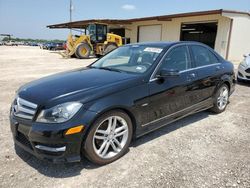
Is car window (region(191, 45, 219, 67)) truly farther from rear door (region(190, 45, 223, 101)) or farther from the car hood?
the car hood

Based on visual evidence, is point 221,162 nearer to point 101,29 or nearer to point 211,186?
point 211,186

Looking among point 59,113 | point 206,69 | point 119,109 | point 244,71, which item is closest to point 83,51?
point 244,71

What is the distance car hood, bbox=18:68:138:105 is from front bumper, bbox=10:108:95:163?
0.27 metres

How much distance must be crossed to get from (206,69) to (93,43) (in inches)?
600

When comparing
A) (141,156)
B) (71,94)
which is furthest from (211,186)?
(71,94)

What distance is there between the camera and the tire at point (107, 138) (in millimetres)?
2628

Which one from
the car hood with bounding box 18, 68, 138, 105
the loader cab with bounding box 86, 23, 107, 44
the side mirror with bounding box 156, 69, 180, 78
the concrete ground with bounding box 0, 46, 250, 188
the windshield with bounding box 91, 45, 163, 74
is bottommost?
the concrete ground with bounding box 0, 46, 250, 188

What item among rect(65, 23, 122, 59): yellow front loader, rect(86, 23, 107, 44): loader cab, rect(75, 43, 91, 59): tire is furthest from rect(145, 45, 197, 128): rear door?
rect(86, 23, 107, 44): loader cab

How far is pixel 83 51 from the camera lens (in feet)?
56.0

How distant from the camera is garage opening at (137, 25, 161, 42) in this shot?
68.6 feet

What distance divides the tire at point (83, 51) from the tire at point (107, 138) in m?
14.7

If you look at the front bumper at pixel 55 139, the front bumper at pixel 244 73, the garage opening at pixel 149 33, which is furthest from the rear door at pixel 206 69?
the garage opening at pixel 149 33

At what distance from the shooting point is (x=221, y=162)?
2.95 metres

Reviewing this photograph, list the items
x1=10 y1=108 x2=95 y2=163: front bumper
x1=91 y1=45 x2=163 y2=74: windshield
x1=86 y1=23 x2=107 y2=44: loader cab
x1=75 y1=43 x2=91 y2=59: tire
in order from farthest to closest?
x1=86 y1=23 x2=107 y2=44: loader cab
x1=75 y1=43 x2=91 y2=59: tire
x1=91 y1=45 x2=163 y2=74: windshield
x1=10 y1=108 x2=95 y2=163: front bumper
